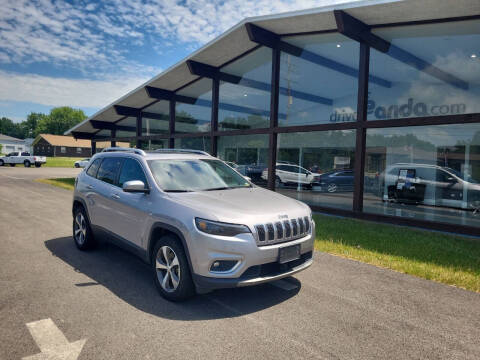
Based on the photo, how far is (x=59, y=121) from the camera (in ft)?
399

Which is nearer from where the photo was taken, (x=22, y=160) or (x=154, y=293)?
(x=154, y=293)

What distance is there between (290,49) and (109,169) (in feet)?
29.7

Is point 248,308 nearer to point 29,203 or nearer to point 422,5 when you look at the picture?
point 422,5

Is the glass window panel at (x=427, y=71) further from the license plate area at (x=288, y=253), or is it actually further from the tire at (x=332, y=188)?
the license plate area at (x=288, y=253)

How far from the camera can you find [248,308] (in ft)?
13.1

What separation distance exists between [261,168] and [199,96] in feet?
17.5

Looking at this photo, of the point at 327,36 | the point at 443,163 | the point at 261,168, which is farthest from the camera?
the point at 261,168

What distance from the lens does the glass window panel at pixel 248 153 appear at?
1345 cm

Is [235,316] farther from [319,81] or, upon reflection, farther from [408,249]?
[319,81]

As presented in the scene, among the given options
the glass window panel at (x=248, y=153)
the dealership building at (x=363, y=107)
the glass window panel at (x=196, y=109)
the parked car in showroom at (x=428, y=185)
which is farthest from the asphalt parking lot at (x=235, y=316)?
the glass window panel at (x=196, y=109)

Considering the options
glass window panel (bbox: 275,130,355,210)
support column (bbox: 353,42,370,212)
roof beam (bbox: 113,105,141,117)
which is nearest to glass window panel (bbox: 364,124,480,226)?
support column (bbox: 353,42,370,212)

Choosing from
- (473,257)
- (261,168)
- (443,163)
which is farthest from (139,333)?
(261,168)

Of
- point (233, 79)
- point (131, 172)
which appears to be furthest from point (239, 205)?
point (233, 79)

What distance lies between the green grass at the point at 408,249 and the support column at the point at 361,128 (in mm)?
1240
